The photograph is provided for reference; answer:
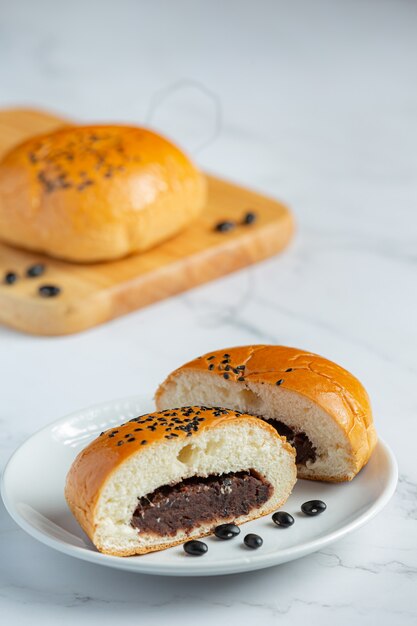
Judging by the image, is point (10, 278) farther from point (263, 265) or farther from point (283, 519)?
point (283, 519)

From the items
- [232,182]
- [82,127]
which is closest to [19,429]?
[82,127]

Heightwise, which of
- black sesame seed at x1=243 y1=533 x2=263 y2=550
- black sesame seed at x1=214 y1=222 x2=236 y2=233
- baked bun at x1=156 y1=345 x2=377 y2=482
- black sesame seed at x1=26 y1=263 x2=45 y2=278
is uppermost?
baked bun at x1=156 y1=345 x2=377 y2=482

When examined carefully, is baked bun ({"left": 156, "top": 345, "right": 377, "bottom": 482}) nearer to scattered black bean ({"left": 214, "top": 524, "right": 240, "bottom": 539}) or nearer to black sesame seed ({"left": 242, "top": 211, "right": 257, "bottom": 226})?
scattered black bean ({"left": 214, "top": 524, "right": 240, "bottom": 539})

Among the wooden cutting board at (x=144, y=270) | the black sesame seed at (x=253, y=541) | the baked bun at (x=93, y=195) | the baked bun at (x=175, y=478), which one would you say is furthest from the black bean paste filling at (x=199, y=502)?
the baked bun at (x=93, y=195)

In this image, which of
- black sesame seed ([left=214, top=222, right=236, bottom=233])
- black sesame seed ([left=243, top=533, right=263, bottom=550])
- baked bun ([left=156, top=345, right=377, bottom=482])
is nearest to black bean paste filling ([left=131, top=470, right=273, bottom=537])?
black sesame seed ([left=243, top=533, right=263, bottom=550])

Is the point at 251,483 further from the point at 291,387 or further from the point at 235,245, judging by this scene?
the point at 235,245

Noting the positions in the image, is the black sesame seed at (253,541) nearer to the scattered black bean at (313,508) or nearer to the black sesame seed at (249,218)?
the scattered black bean at (313,508)

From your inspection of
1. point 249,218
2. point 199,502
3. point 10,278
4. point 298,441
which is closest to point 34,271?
point 10,278
